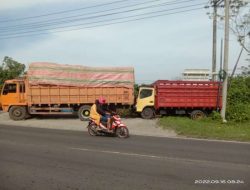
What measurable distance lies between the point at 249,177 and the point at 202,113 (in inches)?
706

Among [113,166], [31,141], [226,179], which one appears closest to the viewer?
[226,179]

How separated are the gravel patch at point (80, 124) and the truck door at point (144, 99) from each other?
855 millimetres

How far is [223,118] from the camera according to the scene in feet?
78.5

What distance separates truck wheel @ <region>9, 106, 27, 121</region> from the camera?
27.4 meters

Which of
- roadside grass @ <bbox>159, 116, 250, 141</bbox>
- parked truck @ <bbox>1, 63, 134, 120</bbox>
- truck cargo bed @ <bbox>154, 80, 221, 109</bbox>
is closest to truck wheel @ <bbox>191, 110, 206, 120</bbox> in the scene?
truck cargo bed @ <bbox>154, 80, 221, 109</bbox>

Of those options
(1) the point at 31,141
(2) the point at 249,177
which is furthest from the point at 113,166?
(1) the point at 31,141

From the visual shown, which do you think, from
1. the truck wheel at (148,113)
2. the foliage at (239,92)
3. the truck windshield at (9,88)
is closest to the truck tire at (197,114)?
the foliage at (239,92)

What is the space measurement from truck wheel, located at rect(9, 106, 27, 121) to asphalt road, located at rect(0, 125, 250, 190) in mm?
12047

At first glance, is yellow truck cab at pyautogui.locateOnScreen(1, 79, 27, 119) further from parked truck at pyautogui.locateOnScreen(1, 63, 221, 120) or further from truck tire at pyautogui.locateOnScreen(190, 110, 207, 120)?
truck tire at pyautogui.locateOnScreen(190, 110, 207, 120)

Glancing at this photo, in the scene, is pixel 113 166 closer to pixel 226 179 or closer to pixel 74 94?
pixel 226 179

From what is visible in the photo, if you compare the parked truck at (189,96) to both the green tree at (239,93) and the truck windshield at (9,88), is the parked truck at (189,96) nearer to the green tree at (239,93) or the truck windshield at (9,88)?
the green tree at (239,93)

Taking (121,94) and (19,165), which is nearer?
(19,165)

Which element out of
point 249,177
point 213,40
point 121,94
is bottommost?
point 249,177

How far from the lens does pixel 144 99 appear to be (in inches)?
1077
